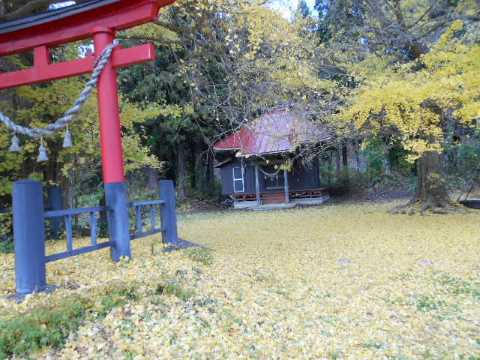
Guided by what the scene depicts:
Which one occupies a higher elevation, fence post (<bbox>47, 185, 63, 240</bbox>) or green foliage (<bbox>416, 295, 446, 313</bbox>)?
fence post (<bbox>47, 185, 63, 240</bbox>)

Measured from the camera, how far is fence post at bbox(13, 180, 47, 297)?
3.68 m

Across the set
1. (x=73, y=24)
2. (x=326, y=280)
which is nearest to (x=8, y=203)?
(x=73, y=24)

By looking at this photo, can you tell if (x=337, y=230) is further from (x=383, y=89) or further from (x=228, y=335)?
(x=228, y=335)

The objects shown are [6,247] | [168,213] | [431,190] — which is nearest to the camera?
[168,213]

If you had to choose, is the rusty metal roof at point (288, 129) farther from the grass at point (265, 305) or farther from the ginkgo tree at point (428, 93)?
the grass at point (265, 305)

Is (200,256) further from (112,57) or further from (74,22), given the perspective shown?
(74,22)

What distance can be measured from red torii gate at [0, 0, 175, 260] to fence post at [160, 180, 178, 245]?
939 millimetres

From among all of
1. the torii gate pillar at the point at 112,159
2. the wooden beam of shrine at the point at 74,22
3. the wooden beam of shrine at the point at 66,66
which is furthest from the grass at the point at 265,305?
the wooden beam of shrine at the point at 74,22

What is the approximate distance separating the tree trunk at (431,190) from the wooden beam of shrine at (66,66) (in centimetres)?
960

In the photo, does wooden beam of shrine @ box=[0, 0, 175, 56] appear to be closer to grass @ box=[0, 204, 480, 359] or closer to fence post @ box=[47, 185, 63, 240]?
fence post @ box=[47, 185, 63, 240]

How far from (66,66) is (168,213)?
7.80 feet

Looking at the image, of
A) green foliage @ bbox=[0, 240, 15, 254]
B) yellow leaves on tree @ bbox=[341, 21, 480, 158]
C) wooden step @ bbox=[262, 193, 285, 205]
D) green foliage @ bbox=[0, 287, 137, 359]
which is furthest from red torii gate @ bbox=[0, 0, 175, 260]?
wooden step @ bbox=[262, 193, 285, 205]

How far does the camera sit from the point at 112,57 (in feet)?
16.4

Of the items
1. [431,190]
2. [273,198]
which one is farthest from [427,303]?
[273,198]
